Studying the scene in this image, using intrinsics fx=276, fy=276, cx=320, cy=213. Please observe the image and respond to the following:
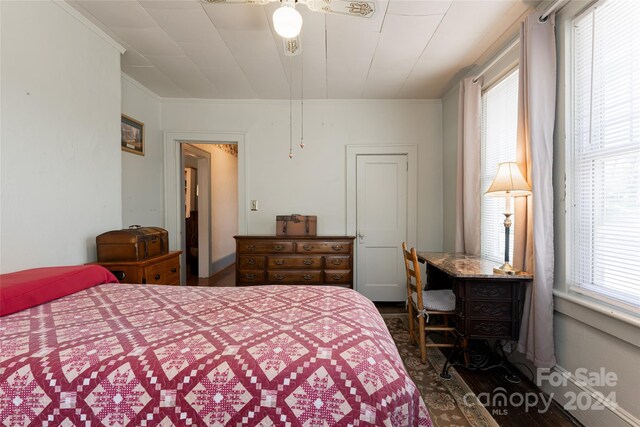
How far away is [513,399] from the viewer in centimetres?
193

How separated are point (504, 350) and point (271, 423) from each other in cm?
243

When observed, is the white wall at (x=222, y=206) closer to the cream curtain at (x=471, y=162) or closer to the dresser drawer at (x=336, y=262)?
the dresser drawer at (x=336, y=262)

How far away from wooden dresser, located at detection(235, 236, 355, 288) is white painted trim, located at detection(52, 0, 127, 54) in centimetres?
223

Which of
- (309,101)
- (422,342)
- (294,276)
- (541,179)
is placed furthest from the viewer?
(309,101)

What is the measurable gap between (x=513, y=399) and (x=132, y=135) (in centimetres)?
438

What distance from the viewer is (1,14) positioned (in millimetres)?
1653

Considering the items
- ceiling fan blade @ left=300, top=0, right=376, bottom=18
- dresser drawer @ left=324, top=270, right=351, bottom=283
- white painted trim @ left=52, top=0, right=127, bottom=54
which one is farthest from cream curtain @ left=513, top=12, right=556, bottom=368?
white painted trim @ left=52, top=0, right=127, bottom=54

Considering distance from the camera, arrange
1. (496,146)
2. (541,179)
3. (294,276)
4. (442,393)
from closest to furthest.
→ (541,179) → (442,393) → (496,146) → (294,276)

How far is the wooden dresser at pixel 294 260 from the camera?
3.40 metres

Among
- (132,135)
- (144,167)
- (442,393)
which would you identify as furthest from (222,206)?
(442,393)

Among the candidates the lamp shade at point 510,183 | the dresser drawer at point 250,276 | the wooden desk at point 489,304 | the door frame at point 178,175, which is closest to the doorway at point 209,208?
the door frame at point 178,175

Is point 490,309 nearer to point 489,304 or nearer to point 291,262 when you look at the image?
point 489,304

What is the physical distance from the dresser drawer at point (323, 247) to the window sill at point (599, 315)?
202 cm

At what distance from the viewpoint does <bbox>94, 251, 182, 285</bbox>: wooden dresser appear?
2232 millimetres
